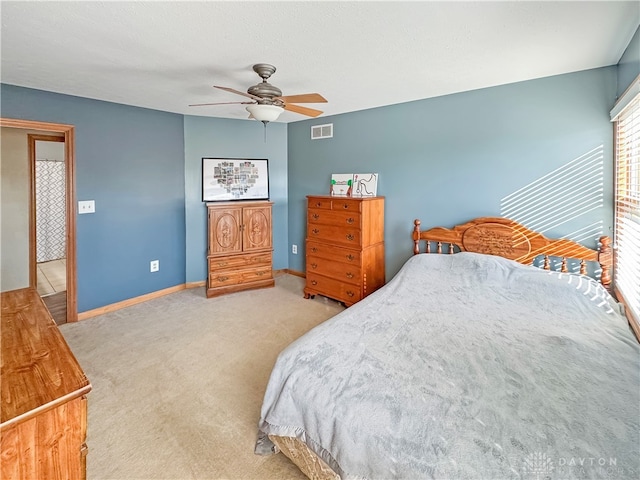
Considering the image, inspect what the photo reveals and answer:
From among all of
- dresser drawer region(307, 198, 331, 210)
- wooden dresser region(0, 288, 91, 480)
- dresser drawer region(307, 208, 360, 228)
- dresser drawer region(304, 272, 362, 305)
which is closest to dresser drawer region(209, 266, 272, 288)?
dresser drawer region(304, 272, 362, 305)

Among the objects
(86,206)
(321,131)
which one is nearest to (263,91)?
(321,131)

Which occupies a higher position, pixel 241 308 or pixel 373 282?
pixel 373 282

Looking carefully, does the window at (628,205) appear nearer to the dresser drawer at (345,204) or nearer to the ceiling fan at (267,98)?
the ceiling fan at (267,98)

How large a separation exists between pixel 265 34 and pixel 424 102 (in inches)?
82.6

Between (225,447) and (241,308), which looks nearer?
(225,447)

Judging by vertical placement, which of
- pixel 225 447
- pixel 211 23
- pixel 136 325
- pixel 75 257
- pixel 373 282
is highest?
pixel 211 23

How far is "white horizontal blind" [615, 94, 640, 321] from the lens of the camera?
2.01 meters

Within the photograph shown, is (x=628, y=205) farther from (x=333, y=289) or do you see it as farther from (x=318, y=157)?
(x=318, y=157)

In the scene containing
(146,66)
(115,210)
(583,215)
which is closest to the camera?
(146,66)

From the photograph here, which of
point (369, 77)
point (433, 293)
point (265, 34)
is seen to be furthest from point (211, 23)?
point (433, 293)

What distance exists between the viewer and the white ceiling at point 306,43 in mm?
1701

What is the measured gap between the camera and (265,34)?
194 centimetres

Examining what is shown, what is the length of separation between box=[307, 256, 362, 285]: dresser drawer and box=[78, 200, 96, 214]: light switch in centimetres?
241

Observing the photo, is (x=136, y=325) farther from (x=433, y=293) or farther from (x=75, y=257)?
(x=433, y=293)
